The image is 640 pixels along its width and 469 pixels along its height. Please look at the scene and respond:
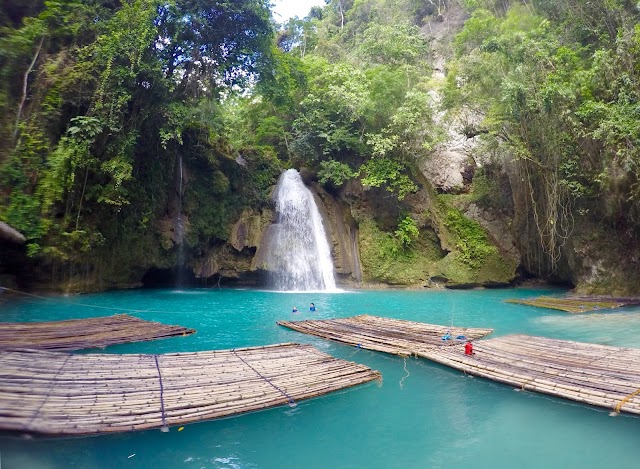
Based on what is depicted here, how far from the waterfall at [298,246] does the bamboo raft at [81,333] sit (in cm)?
913

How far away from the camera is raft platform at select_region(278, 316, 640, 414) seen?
5.69 metres

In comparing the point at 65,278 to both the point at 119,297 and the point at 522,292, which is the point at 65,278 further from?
the point at 522,292

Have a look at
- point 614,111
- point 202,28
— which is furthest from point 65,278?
point 614,111

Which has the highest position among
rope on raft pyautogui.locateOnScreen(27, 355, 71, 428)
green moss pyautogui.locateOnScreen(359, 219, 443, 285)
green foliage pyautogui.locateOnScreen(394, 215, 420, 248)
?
green foliage pyautogui.locateOnScreen(394, 215, 420, 248)

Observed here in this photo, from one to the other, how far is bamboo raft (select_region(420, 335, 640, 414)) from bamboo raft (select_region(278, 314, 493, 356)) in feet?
1.71

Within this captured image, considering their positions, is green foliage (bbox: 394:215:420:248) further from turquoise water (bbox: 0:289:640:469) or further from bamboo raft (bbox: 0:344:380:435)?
bamboo raft (bbox: 0:344:380:435)

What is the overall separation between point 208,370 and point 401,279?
14640 mm

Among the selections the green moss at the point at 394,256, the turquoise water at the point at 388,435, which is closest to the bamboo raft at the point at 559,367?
the turquoise water at the point at 388,435

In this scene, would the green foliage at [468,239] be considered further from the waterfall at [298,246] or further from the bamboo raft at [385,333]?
the bamboo raft at [385,333]

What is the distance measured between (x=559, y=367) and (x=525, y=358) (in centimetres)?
63

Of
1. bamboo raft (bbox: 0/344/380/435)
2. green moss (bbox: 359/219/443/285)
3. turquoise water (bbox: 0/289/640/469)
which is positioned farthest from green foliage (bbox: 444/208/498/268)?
bamboo raft (bbox: 0/344/380/435)

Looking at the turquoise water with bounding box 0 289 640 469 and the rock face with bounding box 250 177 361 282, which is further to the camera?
the rock face with bounding box 250 177 361 282

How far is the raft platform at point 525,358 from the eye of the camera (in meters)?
5.69

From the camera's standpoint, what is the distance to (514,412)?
5.55 meters
